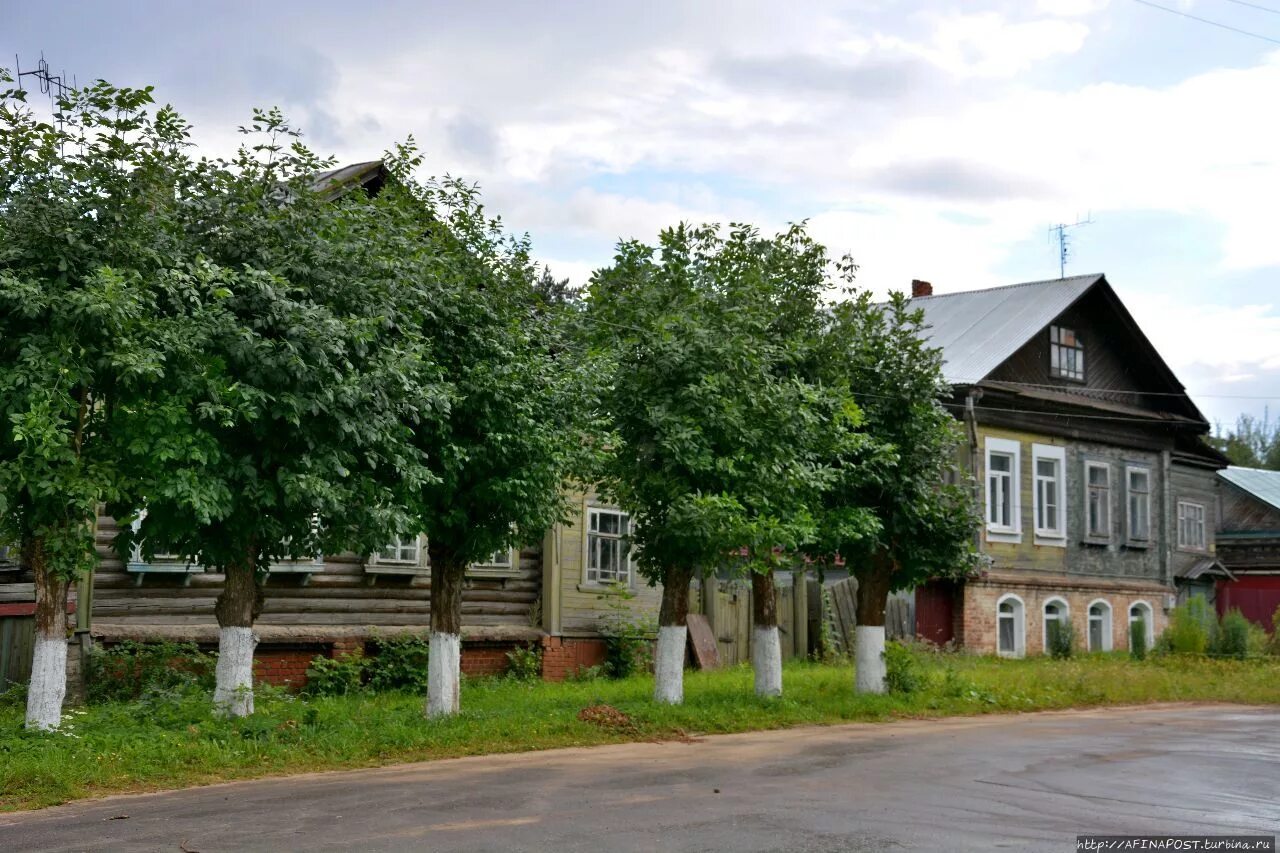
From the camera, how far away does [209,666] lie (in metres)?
17.4

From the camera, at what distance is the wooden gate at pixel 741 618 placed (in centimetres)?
2528

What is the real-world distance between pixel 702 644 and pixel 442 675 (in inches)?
381

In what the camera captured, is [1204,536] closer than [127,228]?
No

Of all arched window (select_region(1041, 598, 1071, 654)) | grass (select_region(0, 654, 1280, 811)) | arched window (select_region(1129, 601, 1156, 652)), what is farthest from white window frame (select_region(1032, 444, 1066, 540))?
grass (select_region(0, 654, 1280, 811))

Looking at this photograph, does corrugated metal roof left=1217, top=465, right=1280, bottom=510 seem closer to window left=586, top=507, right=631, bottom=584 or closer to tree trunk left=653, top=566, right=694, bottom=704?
window left=586, top=507, right=631, bottom=584

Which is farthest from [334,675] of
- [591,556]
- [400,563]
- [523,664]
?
[591,556]

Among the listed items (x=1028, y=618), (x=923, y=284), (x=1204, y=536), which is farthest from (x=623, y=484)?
(x=1204, y=536)

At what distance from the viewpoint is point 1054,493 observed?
31.9 meters

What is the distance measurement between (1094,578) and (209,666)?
2245 cm

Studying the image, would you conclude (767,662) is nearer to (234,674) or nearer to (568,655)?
(568,655)

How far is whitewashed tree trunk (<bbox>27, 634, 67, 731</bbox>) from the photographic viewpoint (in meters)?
12.4

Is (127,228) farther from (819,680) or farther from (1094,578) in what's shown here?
(1094,578)

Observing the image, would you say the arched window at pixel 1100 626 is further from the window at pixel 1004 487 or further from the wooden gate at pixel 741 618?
the wooden gate at pixel 741 618

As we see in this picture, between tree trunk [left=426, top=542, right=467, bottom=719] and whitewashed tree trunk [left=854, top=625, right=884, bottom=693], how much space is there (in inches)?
269
